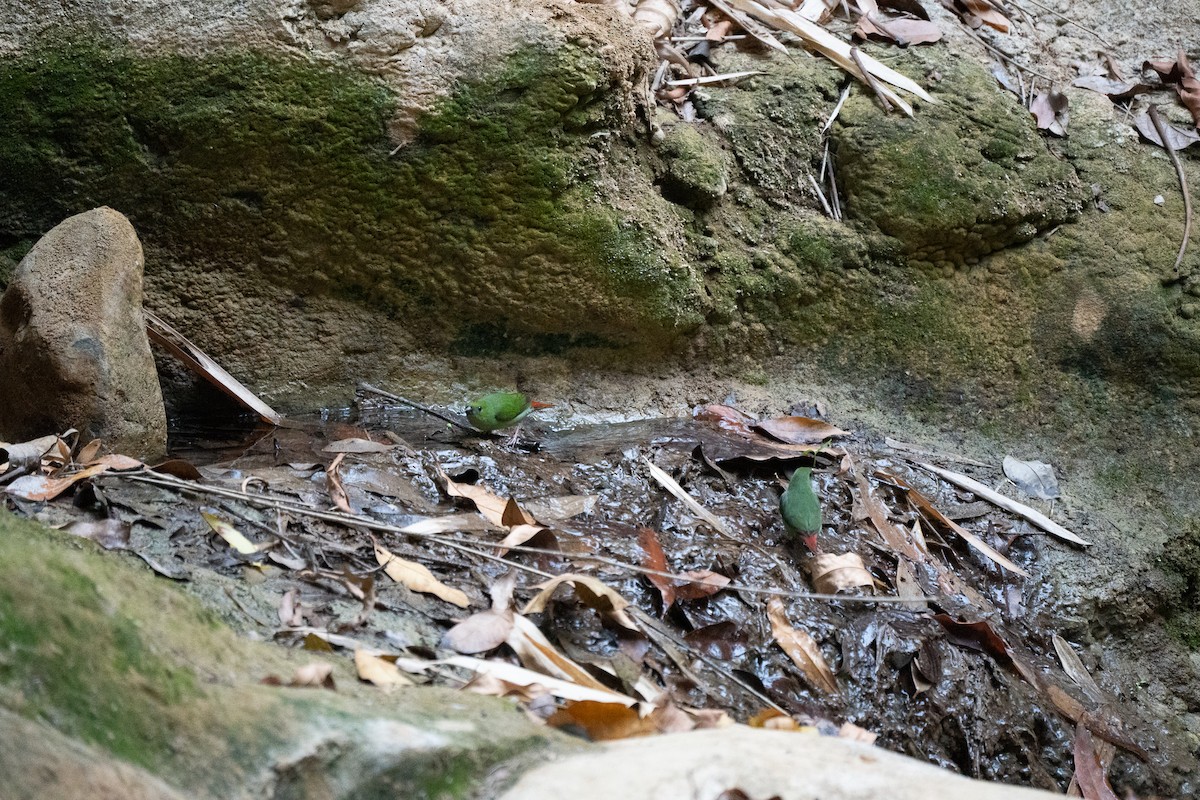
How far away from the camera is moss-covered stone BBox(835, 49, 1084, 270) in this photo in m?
4.42

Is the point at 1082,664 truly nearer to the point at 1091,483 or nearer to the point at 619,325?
the point at 1091,483

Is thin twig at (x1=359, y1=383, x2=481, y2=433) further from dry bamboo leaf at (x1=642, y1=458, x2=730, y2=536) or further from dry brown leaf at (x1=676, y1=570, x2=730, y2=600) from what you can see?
dry brown leaf at (x1=676, y1=570, x2=730, y2=600)

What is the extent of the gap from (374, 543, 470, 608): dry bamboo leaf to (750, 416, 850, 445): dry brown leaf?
197 cm

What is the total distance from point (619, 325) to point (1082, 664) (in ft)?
7.18

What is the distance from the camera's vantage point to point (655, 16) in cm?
462

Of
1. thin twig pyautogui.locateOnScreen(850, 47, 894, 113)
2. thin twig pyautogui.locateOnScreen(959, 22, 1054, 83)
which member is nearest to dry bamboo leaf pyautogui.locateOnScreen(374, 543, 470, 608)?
thin twig pyautogui.locateOnScreen(850, 47, 894, 113)

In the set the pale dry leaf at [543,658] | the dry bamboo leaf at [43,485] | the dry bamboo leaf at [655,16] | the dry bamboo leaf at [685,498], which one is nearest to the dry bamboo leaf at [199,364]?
the dry bamboo leaf at [43,485]

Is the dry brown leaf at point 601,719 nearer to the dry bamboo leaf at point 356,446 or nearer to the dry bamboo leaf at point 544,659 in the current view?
the dry bamboo leaf at point 544,659

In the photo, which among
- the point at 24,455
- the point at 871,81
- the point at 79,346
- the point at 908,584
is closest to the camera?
the point at 24,455

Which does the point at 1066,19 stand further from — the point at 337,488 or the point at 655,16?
the point at 337,488

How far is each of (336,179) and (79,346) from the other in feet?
3.89

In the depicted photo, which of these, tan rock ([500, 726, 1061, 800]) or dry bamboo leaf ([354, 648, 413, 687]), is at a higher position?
tan rock ([500, 726, 1061, 800])

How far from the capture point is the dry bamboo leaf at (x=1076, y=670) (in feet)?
10.9

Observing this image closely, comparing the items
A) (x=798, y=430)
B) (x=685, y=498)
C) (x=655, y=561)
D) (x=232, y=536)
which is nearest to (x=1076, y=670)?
(x=798, y=430)
